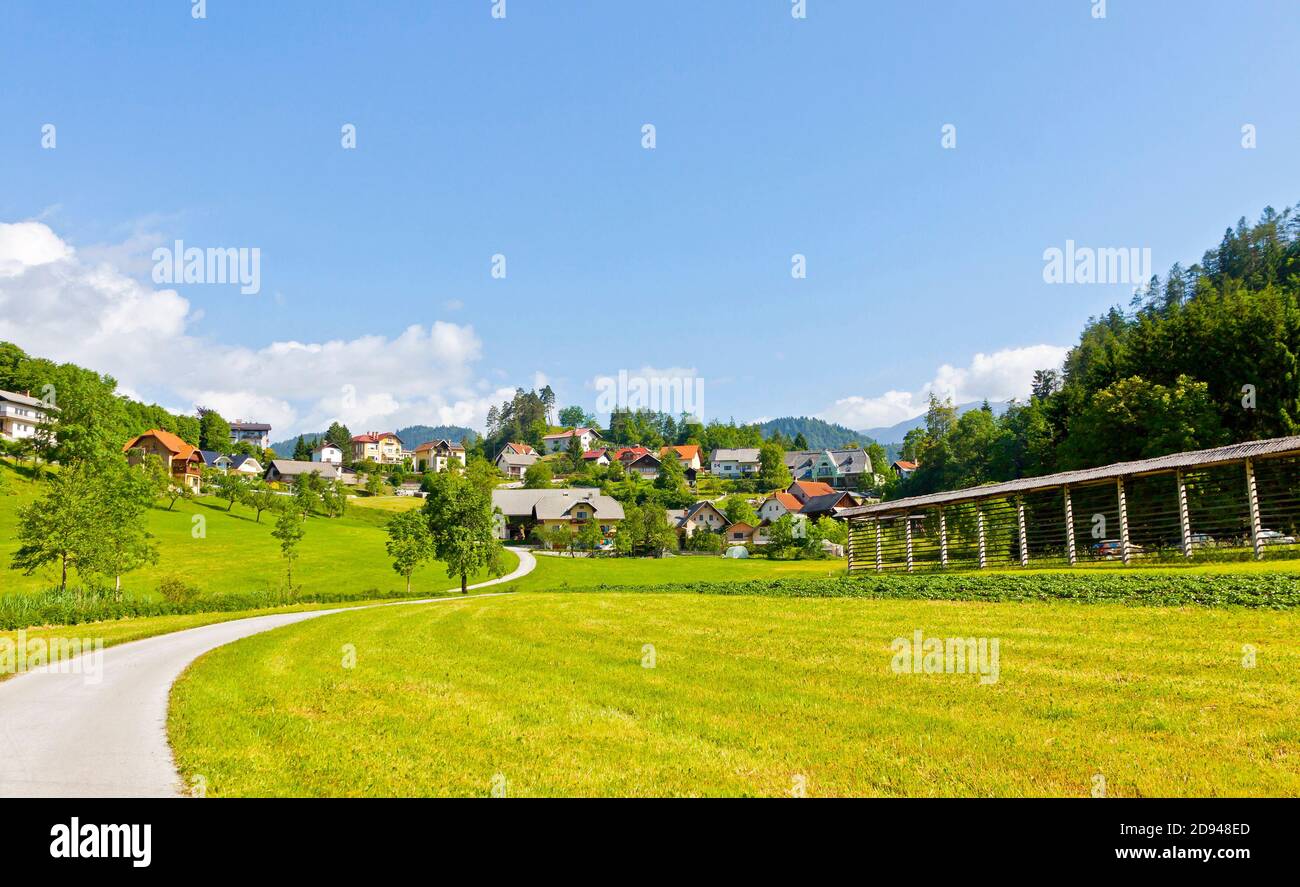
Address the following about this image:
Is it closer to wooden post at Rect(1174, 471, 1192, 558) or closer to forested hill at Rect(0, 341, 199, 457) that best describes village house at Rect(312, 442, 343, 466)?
forested hill at Rect(0, 341, 199, 457)

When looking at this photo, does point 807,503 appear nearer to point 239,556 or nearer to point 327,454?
point 239,556

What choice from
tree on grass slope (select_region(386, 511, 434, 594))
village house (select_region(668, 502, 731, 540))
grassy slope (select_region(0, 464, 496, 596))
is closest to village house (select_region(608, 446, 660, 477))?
village house (select_region(668, 502, 731, 540))

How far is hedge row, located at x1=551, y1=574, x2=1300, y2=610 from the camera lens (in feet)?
55.1

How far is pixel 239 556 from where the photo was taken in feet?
222

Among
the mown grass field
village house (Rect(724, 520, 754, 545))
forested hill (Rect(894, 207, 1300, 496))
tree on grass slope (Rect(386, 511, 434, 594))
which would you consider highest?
forested hill (Rect(894, 207, 1300, 496))

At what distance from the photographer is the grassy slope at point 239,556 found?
56125 mm

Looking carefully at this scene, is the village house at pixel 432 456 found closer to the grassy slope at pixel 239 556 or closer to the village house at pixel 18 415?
the village house at pixel 18 415

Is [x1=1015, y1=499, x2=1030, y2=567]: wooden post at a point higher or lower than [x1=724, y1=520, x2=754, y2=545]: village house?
higher

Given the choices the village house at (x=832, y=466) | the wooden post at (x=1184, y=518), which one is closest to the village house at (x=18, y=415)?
the wooden post at (x=1184, y=518)

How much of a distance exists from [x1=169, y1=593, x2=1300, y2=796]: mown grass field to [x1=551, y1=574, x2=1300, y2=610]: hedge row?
4.25 feet

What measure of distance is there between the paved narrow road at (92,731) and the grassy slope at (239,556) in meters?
33.6

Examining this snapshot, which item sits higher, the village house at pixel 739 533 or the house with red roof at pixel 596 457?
the house with red roof at pixel 596 457

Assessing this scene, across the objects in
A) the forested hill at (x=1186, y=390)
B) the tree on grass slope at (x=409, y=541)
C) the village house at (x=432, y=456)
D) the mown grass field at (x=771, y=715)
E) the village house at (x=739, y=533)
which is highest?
the village house at (x=432, y=456)
